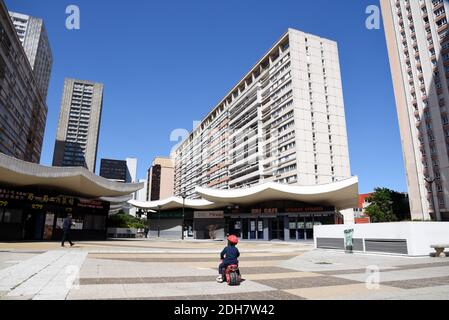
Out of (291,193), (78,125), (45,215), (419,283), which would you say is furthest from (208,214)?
(78,125)

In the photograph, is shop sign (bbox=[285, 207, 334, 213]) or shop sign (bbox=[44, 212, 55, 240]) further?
shop sign (bbox=[285, 207, 334, 213])

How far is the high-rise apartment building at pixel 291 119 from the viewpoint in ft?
197

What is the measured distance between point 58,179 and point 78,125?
15339 cm

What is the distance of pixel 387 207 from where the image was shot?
62531 millimetres

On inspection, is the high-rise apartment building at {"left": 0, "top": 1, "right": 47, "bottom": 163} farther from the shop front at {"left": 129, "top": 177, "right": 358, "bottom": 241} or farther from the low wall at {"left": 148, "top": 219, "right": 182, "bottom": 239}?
the shop front at {"left": 129, "top": 177, "right": 358, "bottom": 241}

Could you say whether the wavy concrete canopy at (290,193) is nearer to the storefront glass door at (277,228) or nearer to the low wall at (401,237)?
the storefront glass door at (277,228)

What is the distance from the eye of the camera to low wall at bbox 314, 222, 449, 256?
46.6ft

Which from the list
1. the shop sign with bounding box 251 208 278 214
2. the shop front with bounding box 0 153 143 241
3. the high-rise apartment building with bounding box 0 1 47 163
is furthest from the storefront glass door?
the high-rise apartment building with bounding box 0 1 47 163

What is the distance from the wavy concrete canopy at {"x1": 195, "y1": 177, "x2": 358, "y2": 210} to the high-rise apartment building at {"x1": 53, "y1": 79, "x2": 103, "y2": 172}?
138m

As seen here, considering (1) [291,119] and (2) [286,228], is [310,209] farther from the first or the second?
(1) [291,119]

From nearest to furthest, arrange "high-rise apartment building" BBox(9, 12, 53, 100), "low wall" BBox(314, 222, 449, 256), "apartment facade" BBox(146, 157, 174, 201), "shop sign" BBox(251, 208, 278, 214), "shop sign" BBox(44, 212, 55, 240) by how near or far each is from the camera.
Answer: "low wall" BBox(314, 222, 449, 256), "shop sign" BBox(44, 212, 55, 240), "shop sign" BBox(251, 208, 278, 214), "high-rise apartment building" BBox(9, 12, 53, 100), "apartment facade" BBox(146, 157, 174, 201)

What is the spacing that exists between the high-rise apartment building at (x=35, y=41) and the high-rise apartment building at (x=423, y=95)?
100 m

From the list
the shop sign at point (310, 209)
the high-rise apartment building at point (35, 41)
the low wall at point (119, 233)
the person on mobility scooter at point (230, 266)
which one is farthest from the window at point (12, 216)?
the high-rise apartment building at point (35, 41)
